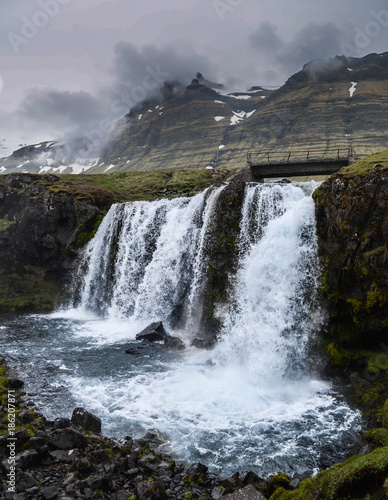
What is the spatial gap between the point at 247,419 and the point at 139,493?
649cm

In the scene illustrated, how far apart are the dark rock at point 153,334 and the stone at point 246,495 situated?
50.1ft

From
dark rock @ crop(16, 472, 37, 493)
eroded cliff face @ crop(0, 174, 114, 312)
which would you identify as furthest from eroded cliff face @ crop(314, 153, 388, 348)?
eroded cliff face @ crop(0, 174, 114, 312)

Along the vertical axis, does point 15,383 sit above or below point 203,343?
below

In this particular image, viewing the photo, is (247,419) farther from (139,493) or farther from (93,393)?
(93,393)

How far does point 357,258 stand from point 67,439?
16.0 metres

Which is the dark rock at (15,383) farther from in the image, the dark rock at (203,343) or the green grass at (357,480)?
the green grass at (357,480)

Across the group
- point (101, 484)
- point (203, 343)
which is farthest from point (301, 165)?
point (101, 484)

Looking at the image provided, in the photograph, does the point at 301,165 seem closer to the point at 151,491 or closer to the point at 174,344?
the point at 174,344

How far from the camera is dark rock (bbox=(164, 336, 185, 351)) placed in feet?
71.8

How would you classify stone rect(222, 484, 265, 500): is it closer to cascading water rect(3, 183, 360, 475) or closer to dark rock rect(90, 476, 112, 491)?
cascading water rect(3, 183, 360, 475)

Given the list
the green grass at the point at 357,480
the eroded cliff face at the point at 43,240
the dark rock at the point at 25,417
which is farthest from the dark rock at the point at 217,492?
the eroded cliff face at the point at 43,240

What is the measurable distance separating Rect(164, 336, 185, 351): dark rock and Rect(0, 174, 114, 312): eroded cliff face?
1904cm

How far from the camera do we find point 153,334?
77.3 feet

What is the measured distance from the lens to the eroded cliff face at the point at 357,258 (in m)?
16.9
